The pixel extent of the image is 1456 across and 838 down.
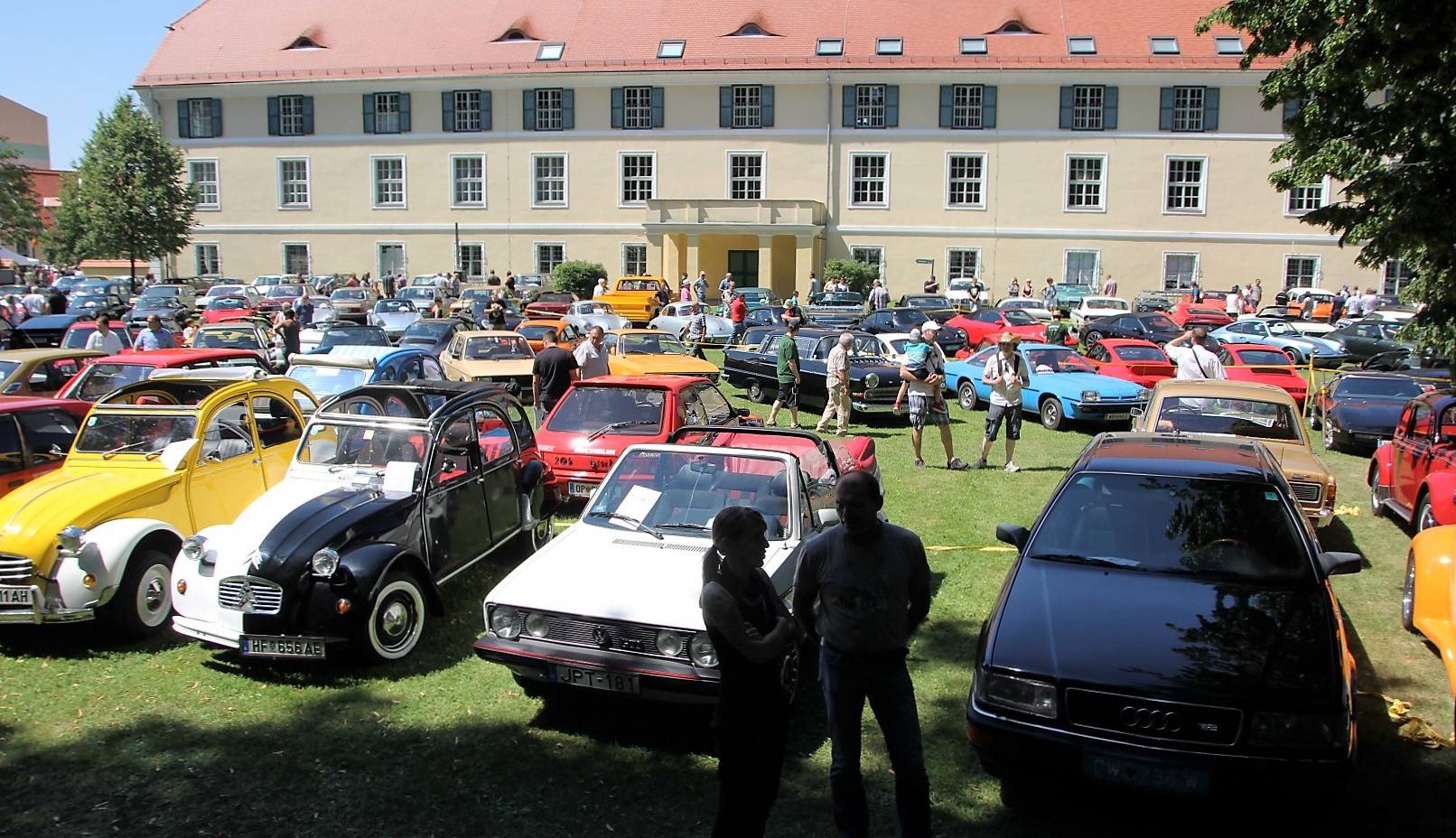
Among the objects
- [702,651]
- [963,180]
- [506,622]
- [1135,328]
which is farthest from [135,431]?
[963,180]

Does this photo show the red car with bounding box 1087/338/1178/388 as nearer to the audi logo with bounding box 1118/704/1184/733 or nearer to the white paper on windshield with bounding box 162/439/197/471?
the audi logo with bounding box 1118/704/1184/733

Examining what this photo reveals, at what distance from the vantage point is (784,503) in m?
6.88

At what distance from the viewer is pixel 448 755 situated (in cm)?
572

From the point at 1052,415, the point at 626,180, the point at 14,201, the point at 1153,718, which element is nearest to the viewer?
the point at 1153,718

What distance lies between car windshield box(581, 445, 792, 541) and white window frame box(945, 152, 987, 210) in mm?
38381

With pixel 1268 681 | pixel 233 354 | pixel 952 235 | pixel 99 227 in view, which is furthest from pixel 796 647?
pixel 99 227

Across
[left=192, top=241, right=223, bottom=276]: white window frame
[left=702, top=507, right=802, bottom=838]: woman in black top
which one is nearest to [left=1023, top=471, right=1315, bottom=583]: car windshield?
[left=702, top=507, right=802, bottom=838]: woman in black top

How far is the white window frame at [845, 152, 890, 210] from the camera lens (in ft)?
142

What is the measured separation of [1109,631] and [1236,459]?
7.56ft

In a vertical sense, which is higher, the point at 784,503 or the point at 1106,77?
the point at 1106,77

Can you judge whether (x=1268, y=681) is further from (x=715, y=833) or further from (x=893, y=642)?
(x=715, y=833)

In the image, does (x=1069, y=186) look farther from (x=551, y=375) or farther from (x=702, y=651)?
(x=702, y=651)

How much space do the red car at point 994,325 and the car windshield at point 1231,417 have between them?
1448 centimetres

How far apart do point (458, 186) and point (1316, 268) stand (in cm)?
3589
